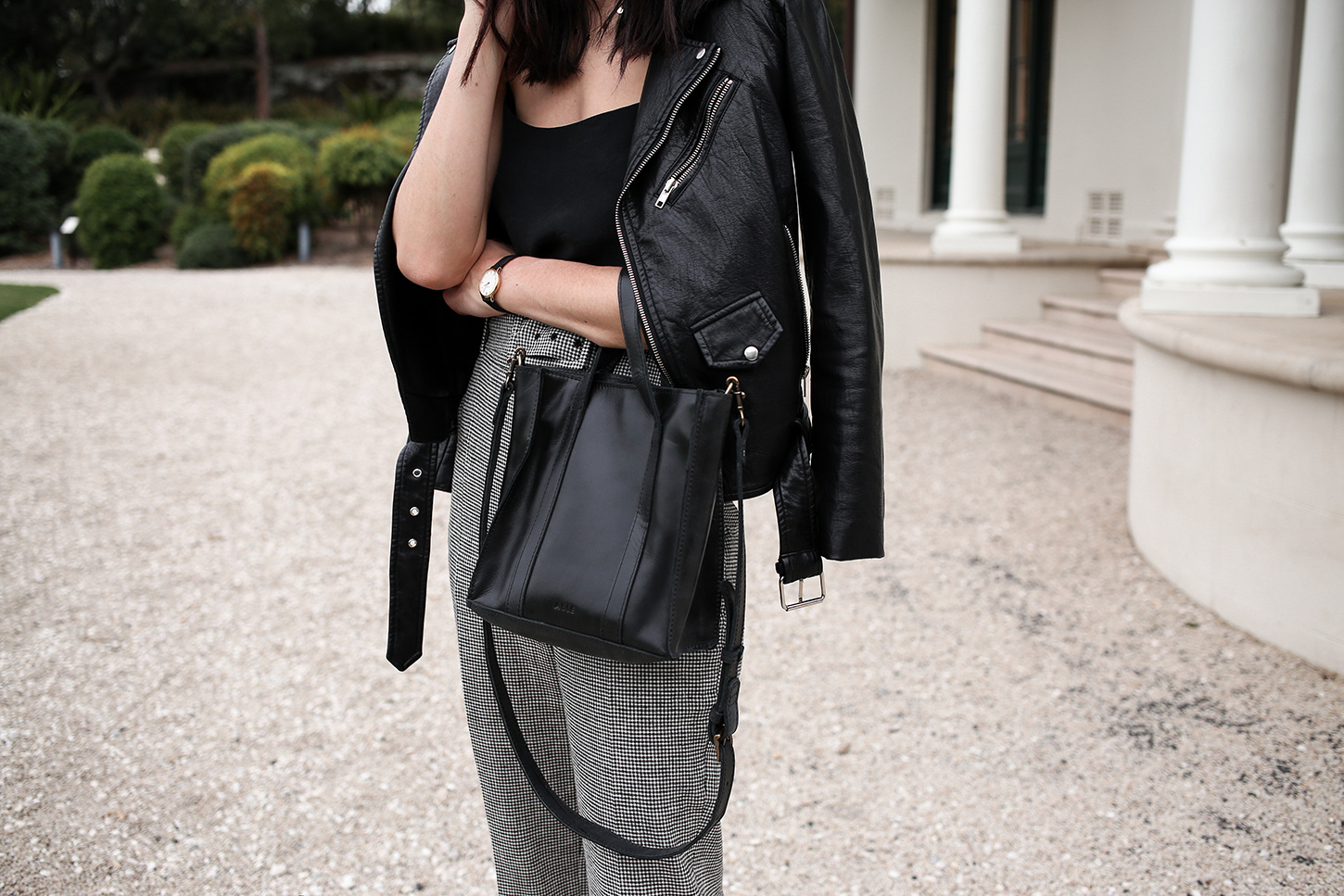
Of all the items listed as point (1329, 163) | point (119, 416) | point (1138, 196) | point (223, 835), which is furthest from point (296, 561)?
point (1138, 196)

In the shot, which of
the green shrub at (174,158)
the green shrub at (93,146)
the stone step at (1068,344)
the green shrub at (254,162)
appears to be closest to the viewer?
the stone step at (1068,344)

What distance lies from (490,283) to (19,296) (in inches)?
483

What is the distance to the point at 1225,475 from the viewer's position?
3715 mm

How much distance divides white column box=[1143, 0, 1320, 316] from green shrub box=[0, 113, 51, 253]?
56.8 ft

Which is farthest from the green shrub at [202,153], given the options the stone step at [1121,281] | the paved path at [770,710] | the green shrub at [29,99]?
the stone step at [1121,281]

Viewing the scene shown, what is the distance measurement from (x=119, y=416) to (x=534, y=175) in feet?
21.6

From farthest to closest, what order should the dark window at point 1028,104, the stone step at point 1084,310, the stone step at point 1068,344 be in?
the dark window at point 1028,104 → the stone step at point 1084,310 → the stone step at point 1068,344

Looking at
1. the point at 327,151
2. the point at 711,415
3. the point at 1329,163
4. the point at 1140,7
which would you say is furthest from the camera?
the point at 327,151

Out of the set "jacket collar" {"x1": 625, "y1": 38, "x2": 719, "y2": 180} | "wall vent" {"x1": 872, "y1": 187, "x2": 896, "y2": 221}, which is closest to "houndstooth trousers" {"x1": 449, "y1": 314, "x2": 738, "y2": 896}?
"jacket collar" {"x1": 625, "y1": 38, "x2": 719, "y2": 180}

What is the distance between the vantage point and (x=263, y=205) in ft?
48.1

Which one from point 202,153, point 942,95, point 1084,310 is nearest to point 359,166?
point 202,153

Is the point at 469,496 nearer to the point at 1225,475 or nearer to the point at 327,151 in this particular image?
the point at 1225,475

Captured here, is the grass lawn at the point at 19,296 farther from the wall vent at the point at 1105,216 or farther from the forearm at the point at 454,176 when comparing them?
the forearm at the point at 454,176

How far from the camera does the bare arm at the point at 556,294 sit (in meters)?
1.24
